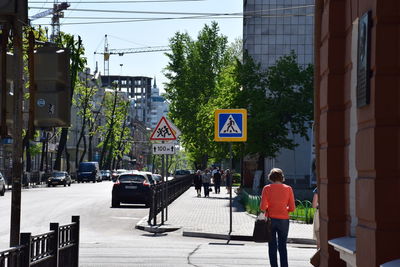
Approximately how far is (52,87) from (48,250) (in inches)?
92.2

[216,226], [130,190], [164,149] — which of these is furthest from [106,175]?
[216,226]

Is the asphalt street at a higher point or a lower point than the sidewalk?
lower

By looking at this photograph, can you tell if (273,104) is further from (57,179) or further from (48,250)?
(48,250)

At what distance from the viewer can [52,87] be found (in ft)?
26.2

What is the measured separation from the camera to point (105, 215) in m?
32.4

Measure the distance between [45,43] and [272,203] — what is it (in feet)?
20.8

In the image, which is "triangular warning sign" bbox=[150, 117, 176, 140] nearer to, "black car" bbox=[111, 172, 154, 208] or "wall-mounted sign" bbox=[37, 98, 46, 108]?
"black car" bbox=[111, 172, 154, 208]

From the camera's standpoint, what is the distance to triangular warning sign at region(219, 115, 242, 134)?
23.6 meters

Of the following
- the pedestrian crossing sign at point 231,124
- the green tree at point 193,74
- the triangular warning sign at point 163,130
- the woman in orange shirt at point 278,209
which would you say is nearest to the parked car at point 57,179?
the green tree at point 193,74

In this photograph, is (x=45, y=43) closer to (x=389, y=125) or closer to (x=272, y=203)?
(x=389, y=125)

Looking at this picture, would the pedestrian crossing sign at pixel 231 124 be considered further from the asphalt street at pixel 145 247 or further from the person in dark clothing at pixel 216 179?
the person in dark clothing at pixel 216 179

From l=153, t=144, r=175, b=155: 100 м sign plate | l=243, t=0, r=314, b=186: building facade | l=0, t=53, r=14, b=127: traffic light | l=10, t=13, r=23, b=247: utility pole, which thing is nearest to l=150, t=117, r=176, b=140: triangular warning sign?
l=153, t=144, r=175, b=155: 100 м sign plate

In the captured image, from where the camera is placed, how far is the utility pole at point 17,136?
8.40m

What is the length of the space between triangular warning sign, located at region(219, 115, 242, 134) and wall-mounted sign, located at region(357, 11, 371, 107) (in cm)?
1546
